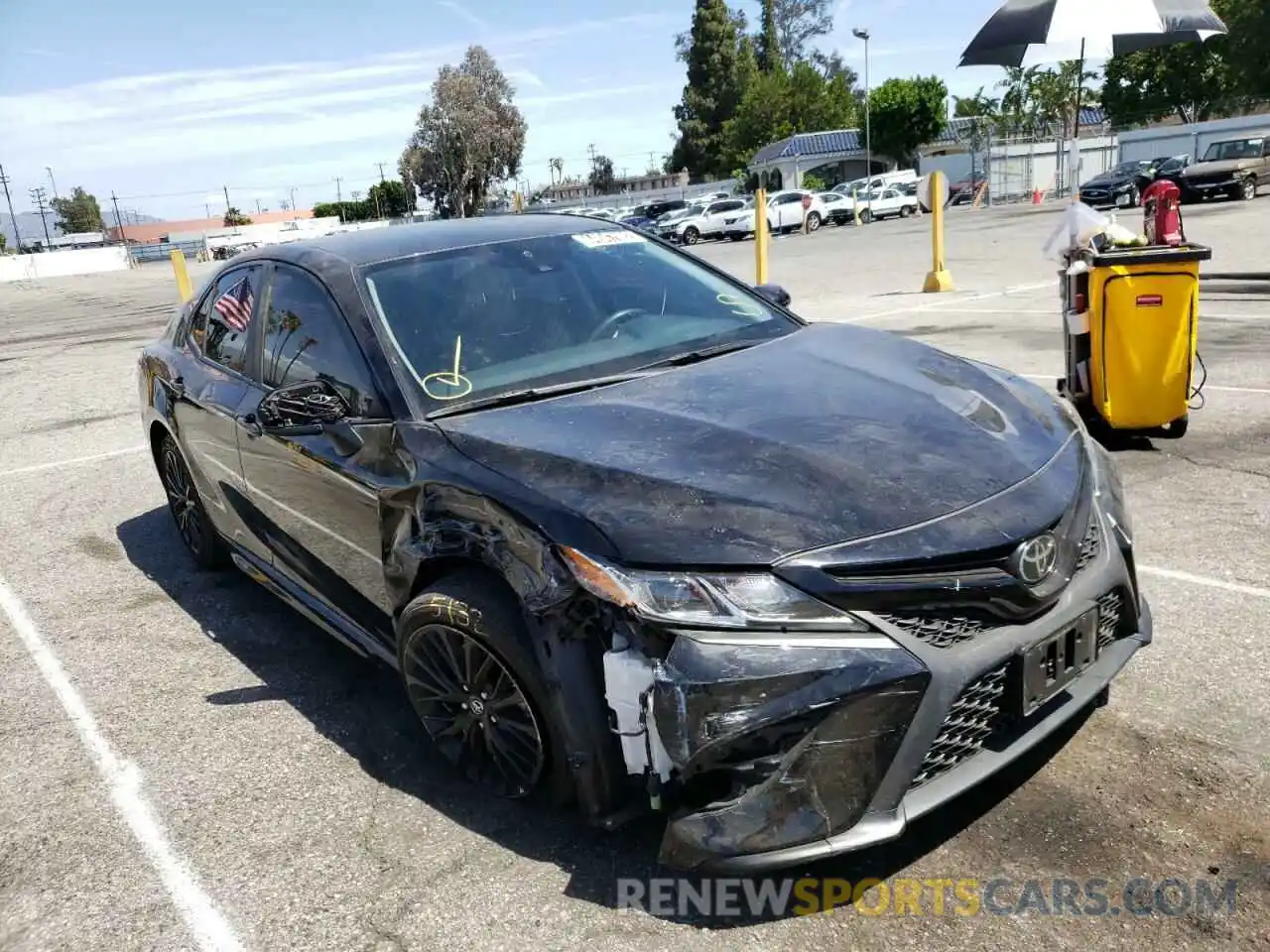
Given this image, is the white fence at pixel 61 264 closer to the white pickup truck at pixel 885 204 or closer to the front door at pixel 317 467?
the white pickup truck at pixel 885 204

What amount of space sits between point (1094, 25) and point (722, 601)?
6.66 m

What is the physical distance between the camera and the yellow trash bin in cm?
564

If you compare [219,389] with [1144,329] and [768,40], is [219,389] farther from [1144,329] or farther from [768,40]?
[768,40]

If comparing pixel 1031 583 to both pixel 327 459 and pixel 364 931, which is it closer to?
pixel 364 931

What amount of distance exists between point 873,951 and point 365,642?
1.89m

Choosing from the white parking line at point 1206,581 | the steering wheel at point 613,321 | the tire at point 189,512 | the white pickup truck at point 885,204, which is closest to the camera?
the steering wheel at point 613,321

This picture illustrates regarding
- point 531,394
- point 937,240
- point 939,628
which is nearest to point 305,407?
point 531,394

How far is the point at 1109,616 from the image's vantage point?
2.65 m

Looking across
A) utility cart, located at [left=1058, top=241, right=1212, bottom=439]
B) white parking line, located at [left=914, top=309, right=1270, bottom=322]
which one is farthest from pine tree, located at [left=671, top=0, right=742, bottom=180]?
utility cart, located at [left=1058, top=241, right=1212, bottom=439]

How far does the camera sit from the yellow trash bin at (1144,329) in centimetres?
564

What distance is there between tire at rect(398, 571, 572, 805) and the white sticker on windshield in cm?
175

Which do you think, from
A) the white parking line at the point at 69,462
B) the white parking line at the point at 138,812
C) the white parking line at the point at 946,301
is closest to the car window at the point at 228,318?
the white parking line at the point at 138,812

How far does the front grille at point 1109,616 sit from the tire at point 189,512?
146 inches

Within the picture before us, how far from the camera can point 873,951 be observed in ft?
7.50
